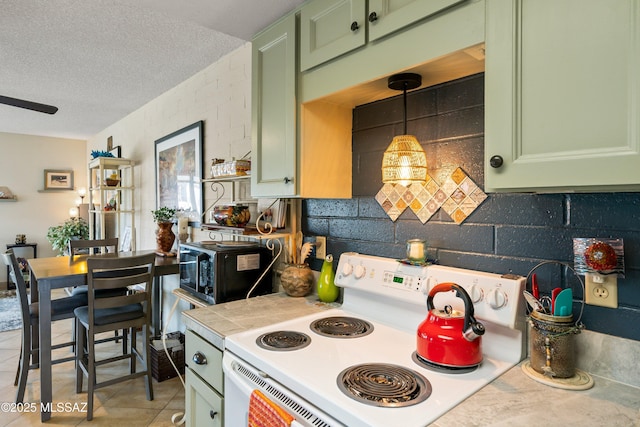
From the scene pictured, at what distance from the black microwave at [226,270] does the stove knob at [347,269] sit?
57cm

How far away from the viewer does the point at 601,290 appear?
3.41 ft

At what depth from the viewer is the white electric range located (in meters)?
0.91

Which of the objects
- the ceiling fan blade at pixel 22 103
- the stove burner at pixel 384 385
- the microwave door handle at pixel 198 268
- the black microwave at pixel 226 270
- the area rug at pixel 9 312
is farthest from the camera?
the area rug at pixel 9 312

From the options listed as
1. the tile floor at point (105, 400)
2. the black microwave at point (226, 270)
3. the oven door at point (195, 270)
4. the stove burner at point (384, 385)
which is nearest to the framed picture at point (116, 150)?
the tile floor at point (105, 400)

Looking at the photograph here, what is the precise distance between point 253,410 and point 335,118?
1.22m

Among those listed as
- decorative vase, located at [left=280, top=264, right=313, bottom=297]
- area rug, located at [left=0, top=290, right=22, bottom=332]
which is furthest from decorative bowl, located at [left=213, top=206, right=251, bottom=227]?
area rug, located at [left=0, top=290, right=22, bottom=332]

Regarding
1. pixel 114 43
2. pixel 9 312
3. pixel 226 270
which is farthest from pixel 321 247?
pixel 9 312

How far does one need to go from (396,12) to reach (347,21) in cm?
23

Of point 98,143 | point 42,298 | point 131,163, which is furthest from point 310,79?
point 98,143

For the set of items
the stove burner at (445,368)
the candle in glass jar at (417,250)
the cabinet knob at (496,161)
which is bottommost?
the stove burner at (445,368)

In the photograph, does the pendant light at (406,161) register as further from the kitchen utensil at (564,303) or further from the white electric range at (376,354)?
the kitchen utensil at (564,303)

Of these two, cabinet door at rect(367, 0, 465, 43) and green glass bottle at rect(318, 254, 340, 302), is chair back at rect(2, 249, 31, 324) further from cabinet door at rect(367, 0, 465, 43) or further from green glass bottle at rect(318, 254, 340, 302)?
cabinet door at rect(367, 0, 465, 43)

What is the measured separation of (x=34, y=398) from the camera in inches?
98.5

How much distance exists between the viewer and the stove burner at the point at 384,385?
90cm
